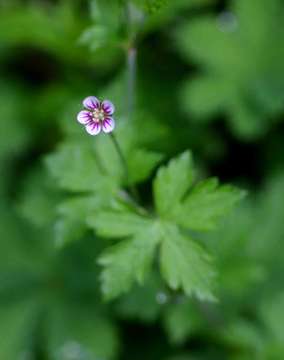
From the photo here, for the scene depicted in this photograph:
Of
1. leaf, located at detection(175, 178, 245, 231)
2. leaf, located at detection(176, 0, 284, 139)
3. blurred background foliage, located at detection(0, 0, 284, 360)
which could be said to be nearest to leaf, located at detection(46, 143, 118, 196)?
blurred background foliage, located at detection(0, 0, 284, 360)

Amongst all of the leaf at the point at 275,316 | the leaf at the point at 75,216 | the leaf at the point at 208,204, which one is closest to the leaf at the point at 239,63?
the leaf at the point at 275,316

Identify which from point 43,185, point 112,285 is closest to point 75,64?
point 43,185

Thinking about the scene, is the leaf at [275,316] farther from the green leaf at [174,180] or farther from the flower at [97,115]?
the flower at [97,115]

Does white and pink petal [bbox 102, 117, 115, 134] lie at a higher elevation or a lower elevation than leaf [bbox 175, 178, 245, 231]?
higher

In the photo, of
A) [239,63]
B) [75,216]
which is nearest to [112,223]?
[75,216]

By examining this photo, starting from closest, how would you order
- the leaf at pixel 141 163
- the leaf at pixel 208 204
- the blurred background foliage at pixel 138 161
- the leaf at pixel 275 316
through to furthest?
1. the leaf at pixel 208 204
2. the leaf at pixel 141 163
3. the blurred background foliage at pixel 138 161
4. the leaf at pixel 275 316

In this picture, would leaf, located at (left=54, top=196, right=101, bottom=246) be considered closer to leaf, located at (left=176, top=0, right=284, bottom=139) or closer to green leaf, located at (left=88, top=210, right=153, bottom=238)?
green leaf, located at (left=88, top=210, right=153, bottom=238)
